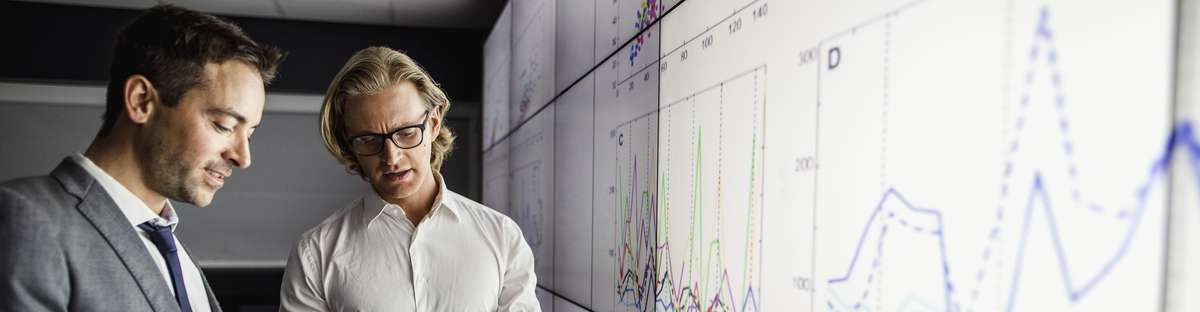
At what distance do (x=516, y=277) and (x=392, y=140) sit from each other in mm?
366

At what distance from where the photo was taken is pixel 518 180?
3188 mm

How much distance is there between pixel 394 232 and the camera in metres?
1.56

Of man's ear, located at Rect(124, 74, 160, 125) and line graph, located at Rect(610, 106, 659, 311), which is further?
line graph, located at Rect(610, 106, 659, 311)

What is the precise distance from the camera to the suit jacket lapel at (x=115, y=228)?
3.36ft

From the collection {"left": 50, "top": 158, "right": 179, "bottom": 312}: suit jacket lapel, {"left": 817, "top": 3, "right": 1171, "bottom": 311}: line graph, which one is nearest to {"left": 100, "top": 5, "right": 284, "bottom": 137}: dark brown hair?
{"left": 50, "top": 158, "right": 179, "bottom": 312}: suit jacket lapel

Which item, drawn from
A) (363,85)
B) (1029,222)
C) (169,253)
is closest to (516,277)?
(363,85)

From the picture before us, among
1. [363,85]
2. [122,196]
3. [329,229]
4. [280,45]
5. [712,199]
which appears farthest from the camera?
[280,45]

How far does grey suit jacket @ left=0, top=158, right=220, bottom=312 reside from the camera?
3.01 ft

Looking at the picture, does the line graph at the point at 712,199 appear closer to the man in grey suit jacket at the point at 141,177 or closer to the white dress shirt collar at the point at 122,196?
the man in grey suit jacket at the point at 141,177

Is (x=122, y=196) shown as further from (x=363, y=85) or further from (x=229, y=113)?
(x=363, y=85)

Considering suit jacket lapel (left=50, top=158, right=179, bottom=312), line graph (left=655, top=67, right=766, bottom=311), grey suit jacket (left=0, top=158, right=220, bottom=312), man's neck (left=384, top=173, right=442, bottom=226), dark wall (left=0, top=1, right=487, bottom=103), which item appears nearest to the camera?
grey suit jacket (left=0, top=158, right=220, bottom=312)

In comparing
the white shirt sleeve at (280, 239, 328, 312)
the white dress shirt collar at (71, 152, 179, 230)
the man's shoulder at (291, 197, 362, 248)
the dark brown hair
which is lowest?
the white shirt sleeve at (280, 239, 328, 312)

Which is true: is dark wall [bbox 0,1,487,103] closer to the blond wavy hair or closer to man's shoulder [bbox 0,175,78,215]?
the blond wavy hair

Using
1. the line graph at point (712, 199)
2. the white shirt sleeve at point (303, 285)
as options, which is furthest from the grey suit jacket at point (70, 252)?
the line graph at point (712, 199)
